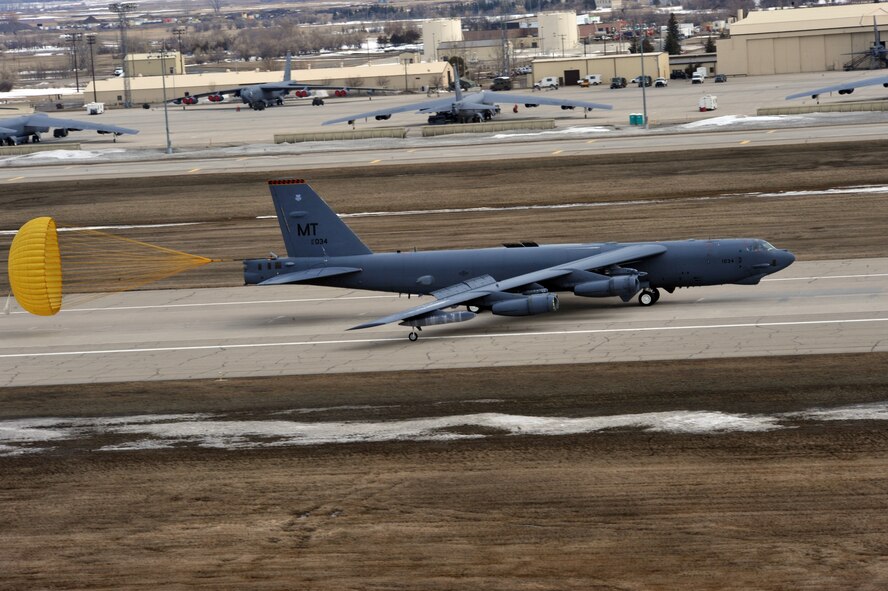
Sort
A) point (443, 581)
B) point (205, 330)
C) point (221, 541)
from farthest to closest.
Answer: point (205, 330) < point (221, 541) < point (443, 581)

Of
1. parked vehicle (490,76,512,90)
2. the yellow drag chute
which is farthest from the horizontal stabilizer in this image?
parked vehicle (490,76,512,90)

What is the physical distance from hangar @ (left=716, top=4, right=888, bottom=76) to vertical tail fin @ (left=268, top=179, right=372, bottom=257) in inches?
4653

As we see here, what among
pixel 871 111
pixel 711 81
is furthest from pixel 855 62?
pixel 871 111

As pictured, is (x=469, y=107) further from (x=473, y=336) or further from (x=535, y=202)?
(x=473, y=336)

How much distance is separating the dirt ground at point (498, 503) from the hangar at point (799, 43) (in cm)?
12630

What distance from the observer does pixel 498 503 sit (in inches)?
1021

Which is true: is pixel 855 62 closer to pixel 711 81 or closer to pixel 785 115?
pixel 711 81

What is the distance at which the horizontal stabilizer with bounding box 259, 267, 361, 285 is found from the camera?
145 ft

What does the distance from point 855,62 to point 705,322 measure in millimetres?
117761

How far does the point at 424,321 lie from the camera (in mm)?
41031

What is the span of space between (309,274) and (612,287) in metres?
11.0

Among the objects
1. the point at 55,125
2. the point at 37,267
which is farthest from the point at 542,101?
the point at 37,267

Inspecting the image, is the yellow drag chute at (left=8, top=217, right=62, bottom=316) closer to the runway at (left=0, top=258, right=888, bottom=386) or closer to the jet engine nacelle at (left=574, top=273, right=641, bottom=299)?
the runway at (left=0, top=258, right=888, bottom=386)

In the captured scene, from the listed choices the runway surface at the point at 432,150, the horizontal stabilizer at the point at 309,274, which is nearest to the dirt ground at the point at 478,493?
the horizontal stabilizer at the point at 309,274
